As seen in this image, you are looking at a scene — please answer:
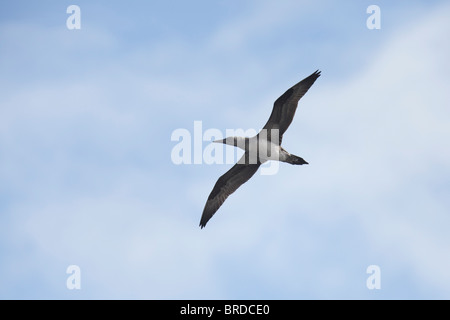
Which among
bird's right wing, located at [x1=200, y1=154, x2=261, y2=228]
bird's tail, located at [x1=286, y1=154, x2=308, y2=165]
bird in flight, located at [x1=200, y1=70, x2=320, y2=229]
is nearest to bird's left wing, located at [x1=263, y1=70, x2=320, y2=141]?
bird in flight, located at [x1=200, y1=70, x2=320, y2=229]

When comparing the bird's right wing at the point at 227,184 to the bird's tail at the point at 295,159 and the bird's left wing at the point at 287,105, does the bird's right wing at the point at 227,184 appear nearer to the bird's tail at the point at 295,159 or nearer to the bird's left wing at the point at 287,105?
the bird's tail at the point at 295,159

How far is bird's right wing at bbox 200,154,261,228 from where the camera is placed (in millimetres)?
20141

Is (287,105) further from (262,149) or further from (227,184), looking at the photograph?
(227,184)

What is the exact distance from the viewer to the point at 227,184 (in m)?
20.5

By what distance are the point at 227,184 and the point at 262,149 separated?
2031mm

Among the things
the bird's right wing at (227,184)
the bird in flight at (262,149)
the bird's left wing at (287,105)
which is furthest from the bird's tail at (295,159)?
the bird's right wing at (227,184)

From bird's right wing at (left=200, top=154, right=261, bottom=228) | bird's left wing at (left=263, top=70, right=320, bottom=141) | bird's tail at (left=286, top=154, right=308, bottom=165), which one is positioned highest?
bird's left wing at (left=263, top=70, right=320, bottom=141)

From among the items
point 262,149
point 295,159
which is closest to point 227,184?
point 262,149

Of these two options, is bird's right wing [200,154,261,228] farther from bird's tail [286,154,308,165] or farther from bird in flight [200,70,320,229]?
bird's tail [286,154,308,165]
